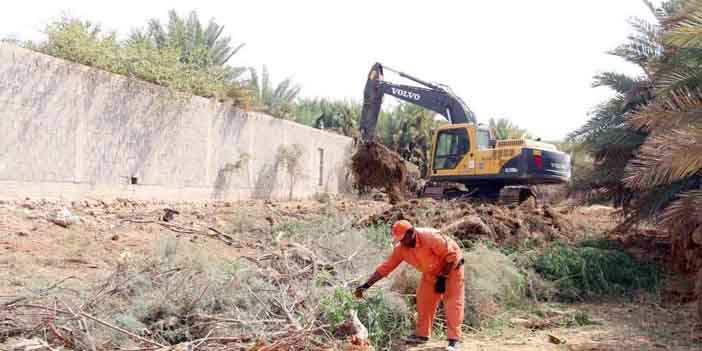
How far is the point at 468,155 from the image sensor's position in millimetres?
15188

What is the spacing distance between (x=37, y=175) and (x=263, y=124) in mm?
8532

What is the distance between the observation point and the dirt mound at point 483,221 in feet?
34.1

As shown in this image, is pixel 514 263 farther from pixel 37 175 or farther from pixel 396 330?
pixel 37 175

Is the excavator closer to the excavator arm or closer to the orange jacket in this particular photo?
the excavator arm

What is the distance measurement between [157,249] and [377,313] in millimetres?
2903

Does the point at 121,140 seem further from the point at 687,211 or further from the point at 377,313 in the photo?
the point at 687,211

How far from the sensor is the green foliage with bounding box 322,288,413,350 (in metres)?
5.99

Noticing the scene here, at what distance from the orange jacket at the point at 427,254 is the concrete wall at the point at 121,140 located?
7.62 m

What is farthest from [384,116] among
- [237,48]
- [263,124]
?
[263,124]

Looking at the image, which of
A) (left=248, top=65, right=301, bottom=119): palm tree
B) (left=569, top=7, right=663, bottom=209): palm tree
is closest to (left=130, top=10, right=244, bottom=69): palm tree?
(left=248, top=65, right=301, bottom=119): palm tree

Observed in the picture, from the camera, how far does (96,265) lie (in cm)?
837

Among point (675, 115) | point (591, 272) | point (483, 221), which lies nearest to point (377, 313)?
point (675, 115)

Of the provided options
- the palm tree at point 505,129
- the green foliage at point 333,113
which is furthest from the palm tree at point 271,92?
the palm tree at point 505,129

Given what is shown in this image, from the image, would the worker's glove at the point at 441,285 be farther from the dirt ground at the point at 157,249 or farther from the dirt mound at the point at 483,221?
the dirt mound at the point at 483,221
